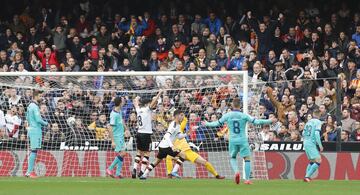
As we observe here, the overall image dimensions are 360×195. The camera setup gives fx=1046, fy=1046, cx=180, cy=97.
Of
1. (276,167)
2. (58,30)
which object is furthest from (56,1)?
(276,167)

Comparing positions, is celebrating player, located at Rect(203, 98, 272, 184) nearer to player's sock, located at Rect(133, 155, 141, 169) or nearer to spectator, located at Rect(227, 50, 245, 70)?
player's sock, located at Rect(133, 155, 141, 169)

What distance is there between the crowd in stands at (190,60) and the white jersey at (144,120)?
7.07 feet

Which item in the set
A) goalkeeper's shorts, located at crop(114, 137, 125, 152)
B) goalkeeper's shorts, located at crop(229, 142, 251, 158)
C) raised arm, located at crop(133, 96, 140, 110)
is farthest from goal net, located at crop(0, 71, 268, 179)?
goalkeeper's shorts, located at crop(229, 142, 251, 158)

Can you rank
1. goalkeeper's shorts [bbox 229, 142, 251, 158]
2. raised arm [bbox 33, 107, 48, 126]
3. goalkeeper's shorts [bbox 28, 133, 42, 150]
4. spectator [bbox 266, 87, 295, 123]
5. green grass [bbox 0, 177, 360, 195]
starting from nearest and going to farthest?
green grass [bbox 0, 177, 360, 195], goalkeeper's shorts [bbox 229, 142, 251, 158], raised arm [bbox 33, 107, 48, 126], goalkeeper's shorts [bbox 28, 133, 42, 150], spectator [bbox 266, 87, 295, 123]

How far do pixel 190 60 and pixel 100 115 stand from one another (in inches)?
172

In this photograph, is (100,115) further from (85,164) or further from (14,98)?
(14,98)

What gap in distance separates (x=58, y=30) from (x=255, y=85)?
8421mm

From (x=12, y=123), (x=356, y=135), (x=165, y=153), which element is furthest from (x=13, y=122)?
(x=356, y=135)

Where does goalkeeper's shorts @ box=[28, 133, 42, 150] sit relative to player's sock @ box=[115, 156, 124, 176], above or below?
above

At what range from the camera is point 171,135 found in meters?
23.6

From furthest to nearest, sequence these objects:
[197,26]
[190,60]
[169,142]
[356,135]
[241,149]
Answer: [197,26] < [190,60] < [356,135] < [169,142] < [241,149]

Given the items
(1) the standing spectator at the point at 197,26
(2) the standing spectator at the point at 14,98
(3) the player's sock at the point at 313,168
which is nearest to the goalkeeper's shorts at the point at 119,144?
(2) the standing spectator at the point at 14,98

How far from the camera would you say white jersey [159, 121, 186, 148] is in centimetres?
2355

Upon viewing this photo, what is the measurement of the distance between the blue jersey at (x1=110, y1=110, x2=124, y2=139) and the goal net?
1.27 meters
